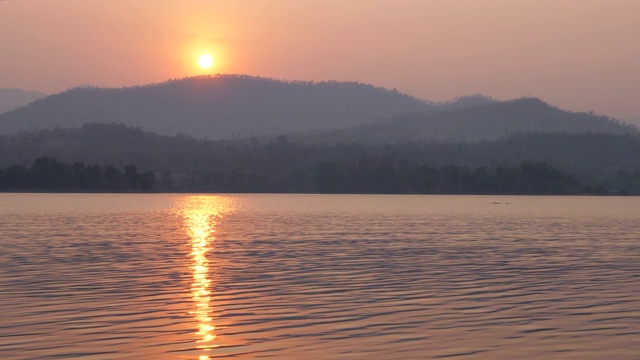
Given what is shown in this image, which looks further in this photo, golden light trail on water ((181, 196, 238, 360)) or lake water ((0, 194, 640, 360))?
golden light trail on water ((181, 196, 238, 360))

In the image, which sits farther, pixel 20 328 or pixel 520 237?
pixel 520 237

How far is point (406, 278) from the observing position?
40938 millimetres

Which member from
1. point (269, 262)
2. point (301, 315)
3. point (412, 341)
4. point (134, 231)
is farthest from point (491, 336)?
point (134, 231)

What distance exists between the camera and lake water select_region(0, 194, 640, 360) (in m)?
24.9

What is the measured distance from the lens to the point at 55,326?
27.3 metres

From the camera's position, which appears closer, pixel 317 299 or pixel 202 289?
pixel 317 299

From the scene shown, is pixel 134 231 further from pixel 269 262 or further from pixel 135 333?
pixel 135 333

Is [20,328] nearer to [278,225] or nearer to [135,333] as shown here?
[135,333]

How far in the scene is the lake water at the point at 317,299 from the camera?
24906mm

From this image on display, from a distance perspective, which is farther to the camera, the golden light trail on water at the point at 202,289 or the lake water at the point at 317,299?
the golden light trail on water at the point at 202,289

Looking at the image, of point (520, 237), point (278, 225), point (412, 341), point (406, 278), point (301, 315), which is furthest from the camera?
point (278, 225)

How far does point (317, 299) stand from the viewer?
33781 mm

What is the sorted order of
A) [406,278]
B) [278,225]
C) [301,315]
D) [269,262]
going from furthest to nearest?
1. [278,225]
2. [269,262]
3. [406,278]
4. [301,315]

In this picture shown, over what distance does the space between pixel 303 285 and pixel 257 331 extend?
1114 cm
